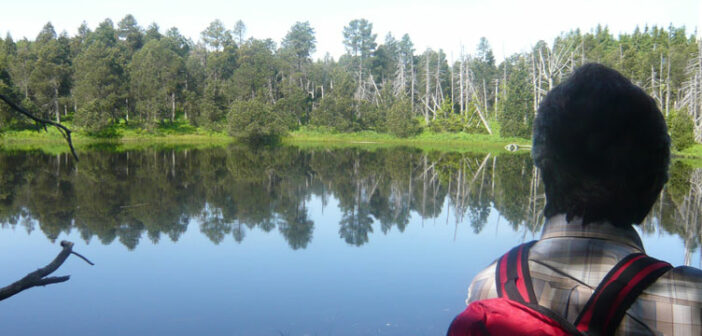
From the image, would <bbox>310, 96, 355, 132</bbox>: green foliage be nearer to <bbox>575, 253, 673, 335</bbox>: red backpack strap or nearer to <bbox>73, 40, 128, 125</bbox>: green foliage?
<bbox>73, 40, 128, 125</bbox>: green foliage

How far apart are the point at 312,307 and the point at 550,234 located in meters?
5.48

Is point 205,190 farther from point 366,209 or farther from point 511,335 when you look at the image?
point 511,335

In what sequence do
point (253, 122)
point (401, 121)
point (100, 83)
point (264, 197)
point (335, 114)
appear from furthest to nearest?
point (335, 114)
point (401, 121)
point (100, 83)
point (253, 122)
point (264, 197)

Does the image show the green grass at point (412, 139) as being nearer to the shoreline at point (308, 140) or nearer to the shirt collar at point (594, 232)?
the shoreline at point (308, 140)

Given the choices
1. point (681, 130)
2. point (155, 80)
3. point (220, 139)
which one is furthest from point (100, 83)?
point (681, 130)

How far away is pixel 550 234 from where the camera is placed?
115 centimetres

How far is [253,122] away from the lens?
132 feet

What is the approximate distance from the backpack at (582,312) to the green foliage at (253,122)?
39.8 meters

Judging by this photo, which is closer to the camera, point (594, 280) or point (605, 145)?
point (594, 280)

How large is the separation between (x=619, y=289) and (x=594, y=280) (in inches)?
3.0

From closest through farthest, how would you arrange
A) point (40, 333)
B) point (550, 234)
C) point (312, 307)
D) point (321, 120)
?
point (550, 234) < point (40, 333) < point (312, 307) < point (321, 120)

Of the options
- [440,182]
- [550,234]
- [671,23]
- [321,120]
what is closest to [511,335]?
[550,234]

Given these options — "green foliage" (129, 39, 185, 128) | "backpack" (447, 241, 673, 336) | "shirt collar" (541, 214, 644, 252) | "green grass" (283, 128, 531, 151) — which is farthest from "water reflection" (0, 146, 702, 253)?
"green foliage" (129, 39, 185, 128)

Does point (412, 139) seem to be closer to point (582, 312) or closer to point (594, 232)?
point (594, 232)
